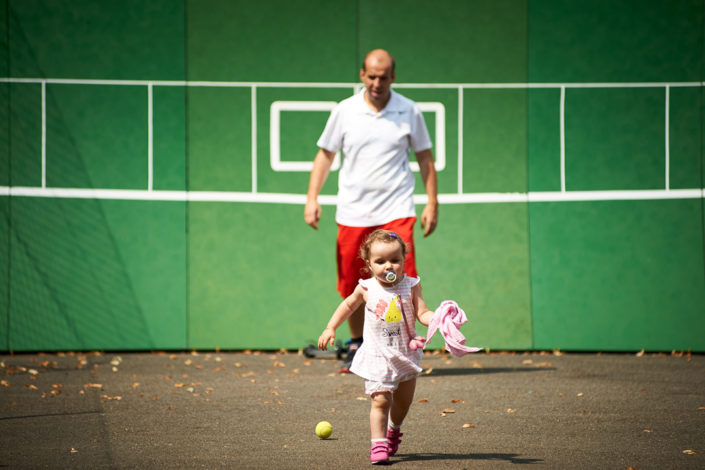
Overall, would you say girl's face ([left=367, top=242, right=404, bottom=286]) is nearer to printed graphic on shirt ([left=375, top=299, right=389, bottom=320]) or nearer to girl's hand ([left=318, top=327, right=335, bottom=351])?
printed graphic on shirt ([left=375, top=299, right=389, bottom=320])

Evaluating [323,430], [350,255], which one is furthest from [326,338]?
[350,255]

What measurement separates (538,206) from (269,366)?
9.24 feet

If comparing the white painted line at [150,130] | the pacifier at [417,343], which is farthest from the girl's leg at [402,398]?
the white painted line at [150,130]

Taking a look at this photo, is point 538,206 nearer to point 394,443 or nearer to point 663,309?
point 663,309

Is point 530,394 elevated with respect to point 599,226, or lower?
lower

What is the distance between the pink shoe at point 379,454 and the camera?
13.8 ft

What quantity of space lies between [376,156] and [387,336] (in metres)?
2.36

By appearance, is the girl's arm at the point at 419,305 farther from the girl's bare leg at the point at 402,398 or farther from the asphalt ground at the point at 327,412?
the asphalt ground at the point at 327,412

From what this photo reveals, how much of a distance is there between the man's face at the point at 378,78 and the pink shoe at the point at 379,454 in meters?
2.88

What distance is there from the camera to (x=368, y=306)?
445 cm

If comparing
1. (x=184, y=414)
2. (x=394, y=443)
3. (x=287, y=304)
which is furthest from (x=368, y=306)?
(x=287, y=304)

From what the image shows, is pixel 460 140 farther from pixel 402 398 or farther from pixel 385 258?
pixel 402 398

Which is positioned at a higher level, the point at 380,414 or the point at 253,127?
the point at 253,127

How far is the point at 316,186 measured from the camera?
658 cm
